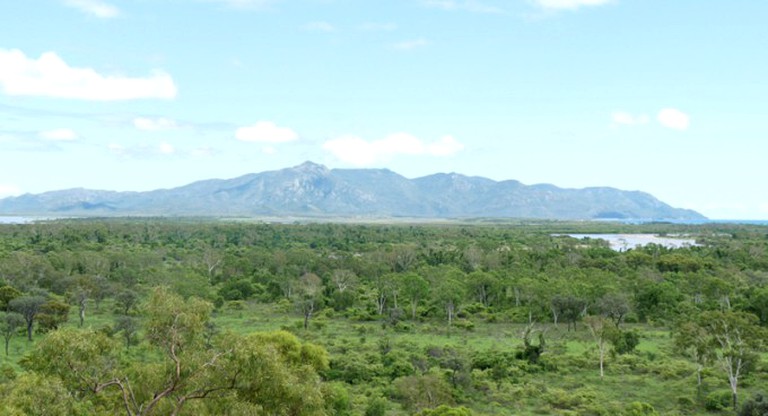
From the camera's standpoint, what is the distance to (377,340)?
61906mm

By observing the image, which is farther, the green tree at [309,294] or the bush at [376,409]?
the green tree at [309,294]

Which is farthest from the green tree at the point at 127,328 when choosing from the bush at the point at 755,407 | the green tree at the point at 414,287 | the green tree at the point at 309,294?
the bush at the point at 755,407

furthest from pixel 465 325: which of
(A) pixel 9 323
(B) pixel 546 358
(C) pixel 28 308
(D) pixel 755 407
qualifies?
(A) pixel 9 323

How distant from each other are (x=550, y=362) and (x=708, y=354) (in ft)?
40.9

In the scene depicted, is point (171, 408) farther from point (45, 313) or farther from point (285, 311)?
point (285, 311)

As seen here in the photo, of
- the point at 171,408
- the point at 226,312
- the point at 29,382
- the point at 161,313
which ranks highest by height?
the point at 161,313

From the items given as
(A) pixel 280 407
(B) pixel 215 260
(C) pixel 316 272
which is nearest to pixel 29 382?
(A) pixel 280 407

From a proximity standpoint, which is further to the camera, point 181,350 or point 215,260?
point 215,260

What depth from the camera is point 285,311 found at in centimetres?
7988

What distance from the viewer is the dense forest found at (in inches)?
739

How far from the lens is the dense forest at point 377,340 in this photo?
18766 millimetres

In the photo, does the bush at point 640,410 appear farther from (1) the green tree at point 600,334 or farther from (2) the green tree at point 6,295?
(2) the green tree at point 6,295

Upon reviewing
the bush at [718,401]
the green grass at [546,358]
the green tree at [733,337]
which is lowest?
the green grass at [546,358]

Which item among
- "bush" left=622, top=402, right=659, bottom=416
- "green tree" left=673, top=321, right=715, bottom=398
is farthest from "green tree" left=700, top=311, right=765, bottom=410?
"bush" left=622, top=402, right=659, bottom=416
